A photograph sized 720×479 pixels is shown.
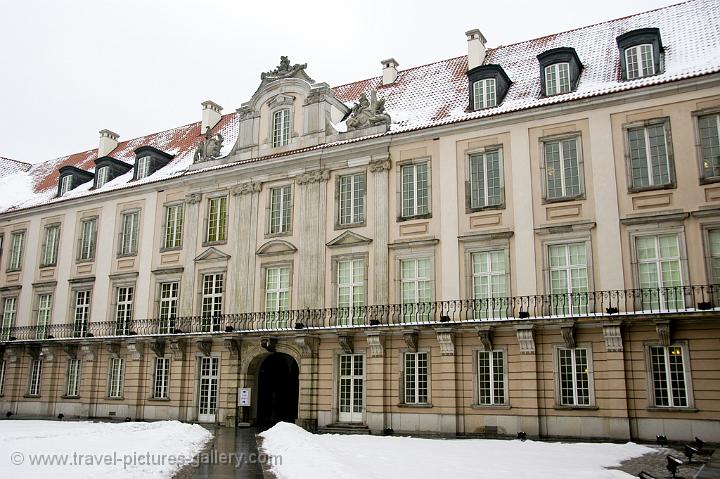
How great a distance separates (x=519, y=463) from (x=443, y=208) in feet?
38.4

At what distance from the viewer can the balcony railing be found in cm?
2075

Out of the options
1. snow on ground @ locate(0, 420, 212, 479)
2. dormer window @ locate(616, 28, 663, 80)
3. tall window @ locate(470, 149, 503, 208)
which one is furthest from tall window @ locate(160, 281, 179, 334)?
dormer window @ locate(616, 28, 663, 80)

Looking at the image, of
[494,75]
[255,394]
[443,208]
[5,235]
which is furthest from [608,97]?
[5,235]

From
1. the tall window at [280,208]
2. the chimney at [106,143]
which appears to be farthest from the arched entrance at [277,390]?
the chimney at [106,143]

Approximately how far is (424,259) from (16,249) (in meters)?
24.2

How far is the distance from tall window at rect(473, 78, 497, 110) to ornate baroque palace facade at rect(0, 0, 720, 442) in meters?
0.12

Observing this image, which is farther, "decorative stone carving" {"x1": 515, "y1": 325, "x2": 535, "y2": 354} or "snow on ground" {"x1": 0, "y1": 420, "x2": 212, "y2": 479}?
"decorative stone carving" {"x1": 515, "y1": 325, "x2": 535, "y2": 354}

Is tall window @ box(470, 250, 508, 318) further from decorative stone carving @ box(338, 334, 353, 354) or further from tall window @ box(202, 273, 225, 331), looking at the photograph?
tall window @ box(202, 273, 225, 331)

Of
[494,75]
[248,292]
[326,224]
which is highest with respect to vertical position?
[494,75]

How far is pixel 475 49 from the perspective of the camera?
2959 cm

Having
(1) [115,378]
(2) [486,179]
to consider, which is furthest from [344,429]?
(1) [115,378]

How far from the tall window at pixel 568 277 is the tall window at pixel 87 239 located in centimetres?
2254

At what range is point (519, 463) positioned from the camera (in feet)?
50.1

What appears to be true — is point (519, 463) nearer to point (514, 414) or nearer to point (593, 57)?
point (514, 414)
